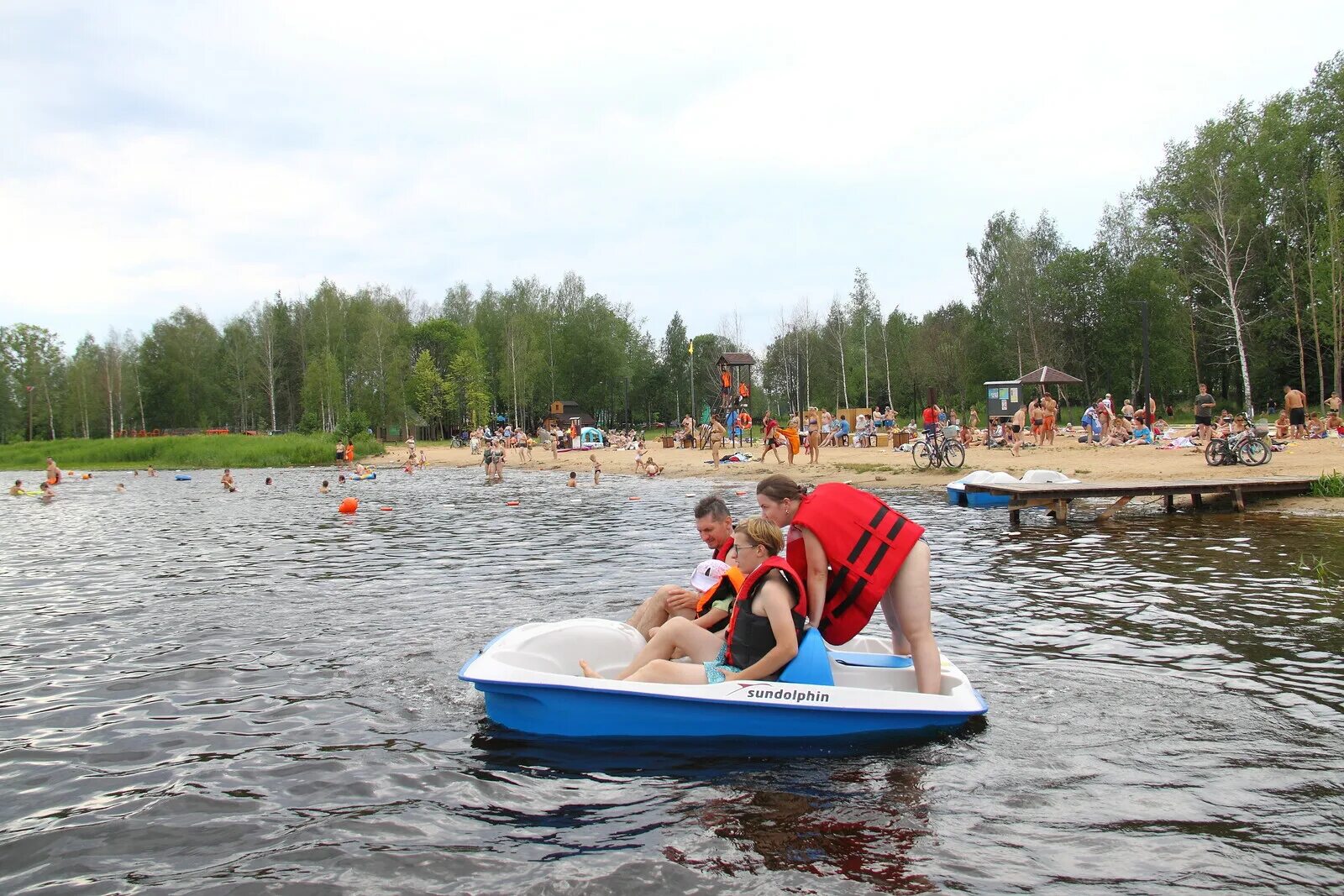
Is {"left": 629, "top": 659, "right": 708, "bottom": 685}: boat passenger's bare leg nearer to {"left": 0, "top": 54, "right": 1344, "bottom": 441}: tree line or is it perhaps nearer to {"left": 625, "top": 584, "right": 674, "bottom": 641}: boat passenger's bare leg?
{"left": 625, "top": 584, "right": 674, "bottom": 641}: boat passenger's bare leg

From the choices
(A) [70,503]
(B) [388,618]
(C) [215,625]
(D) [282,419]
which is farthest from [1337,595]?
(D) [282,419]

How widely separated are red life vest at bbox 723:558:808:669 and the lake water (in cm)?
55

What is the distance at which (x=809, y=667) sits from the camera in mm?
5488

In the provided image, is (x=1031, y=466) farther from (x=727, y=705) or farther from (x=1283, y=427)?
(x=727, y=705)

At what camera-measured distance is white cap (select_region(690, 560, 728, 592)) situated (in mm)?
6426

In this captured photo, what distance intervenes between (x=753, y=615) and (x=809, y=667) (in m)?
0.45

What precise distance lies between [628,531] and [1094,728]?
1154cm

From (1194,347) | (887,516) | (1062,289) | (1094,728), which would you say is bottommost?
(1094,728)

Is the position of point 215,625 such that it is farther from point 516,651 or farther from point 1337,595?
point 1337,595

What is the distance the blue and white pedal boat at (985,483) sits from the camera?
1745 cm

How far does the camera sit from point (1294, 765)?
16.7 feet

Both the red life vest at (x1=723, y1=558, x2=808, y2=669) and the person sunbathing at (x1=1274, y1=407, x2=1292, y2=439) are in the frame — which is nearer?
the red life vest at (x1=723, y1=558, x2=808, y2=669)

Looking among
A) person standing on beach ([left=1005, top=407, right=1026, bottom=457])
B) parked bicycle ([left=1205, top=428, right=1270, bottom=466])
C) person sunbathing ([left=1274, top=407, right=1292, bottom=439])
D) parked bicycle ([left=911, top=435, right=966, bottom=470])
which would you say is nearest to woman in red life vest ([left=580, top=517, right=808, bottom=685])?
parked bicycle ([left=1205, top=428, right=1270, bottom=466])

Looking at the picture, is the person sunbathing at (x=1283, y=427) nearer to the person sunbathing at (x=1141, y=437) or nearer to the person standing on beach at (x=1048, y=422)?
the person sunbathing at (x=1141, y=437)
